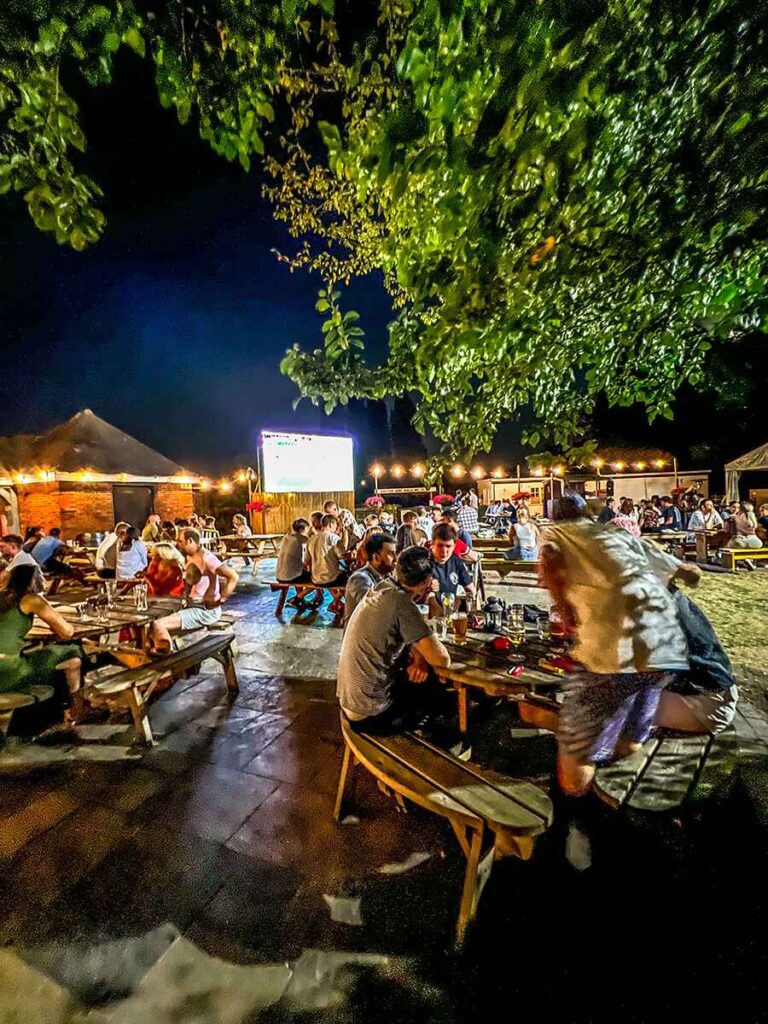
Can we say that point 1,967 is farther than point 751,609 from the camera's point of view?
No

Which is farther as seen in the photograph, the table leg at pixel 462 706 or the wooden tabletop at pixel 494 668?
the table leg at pixel 462 706

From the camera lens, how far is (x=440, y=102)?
83.6 inches

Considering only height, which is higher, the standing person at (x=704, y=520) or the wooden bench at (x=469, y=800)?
the standing person at (x=704, y=520)

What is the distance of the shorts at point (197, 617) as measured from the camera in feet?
16.2

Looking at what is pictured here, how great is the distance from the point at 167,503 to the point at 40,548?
407 inches

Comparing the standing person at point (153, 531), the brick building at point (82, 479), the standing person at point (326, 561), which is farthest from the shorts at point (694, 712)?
the brick building at point (82, 479)

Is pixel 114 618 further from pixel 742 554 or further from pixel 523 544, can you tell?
pixel 742 554

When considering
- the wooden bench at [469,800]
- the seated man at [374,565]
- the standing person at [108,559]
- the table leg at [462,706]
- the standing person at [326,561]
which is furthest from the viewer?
the standing person at [108,559]

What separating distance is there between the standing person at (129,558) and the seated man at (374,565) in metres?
5.28

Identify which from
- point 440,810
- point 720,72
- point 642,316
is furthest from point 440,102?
point 440,810

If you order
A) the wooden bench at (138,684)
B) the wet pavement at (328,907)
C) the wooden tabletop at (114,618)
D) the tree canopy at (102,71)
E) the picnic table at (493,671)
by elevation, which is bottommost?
the wet pavement at (328,907)

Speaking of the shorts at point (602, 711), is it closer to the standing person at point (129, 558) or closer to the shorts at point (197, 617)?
the shorts at point (197, 617)

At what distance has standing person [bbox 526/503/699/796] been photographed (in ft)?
7.51

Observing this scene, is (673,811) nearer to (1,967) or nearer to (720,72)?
(1,967)
